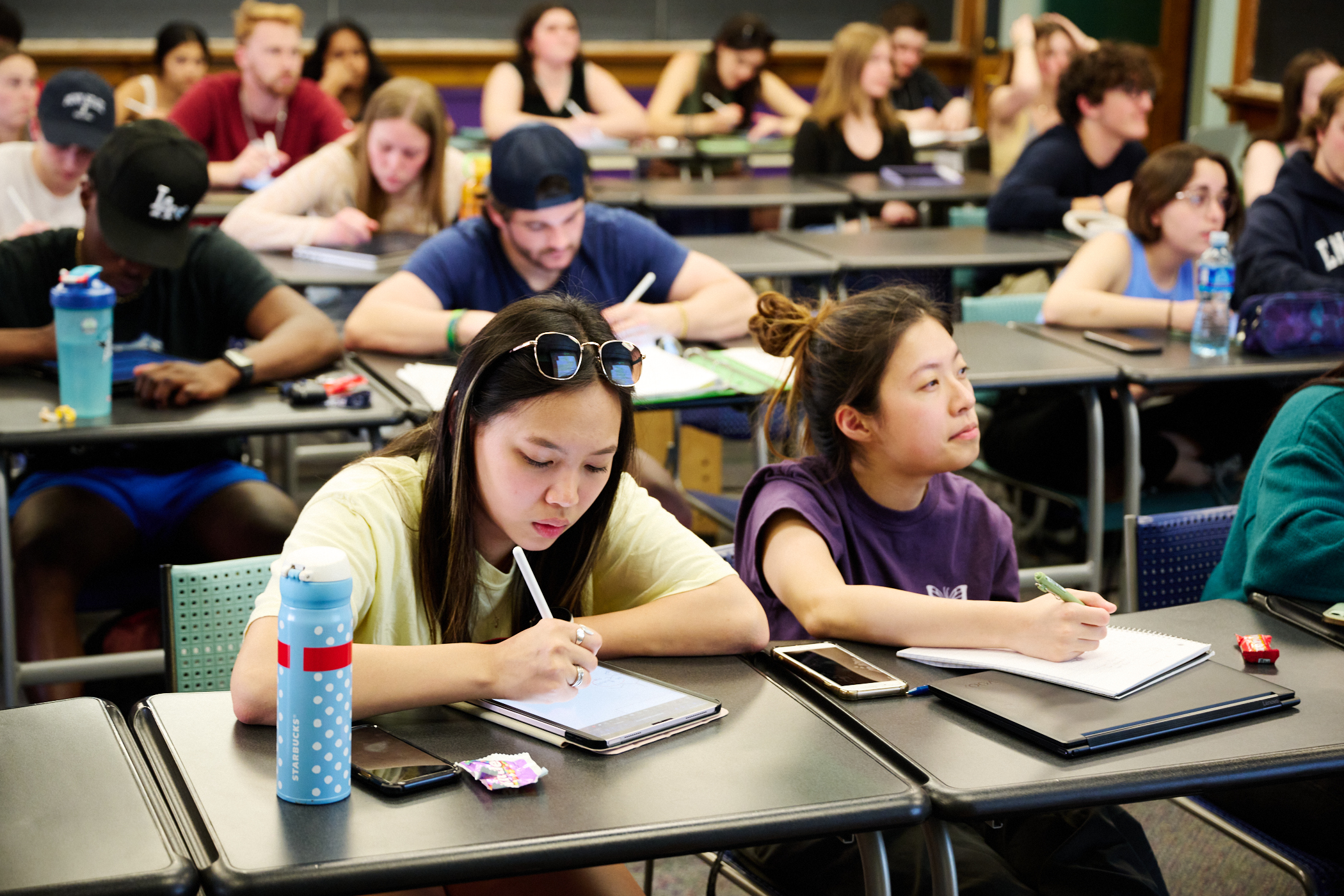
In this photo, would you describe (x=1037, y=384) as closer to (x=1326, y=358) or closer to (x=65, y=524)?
(x=1326, y=358)

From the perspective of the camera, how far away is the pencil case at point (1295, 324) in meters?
2.98

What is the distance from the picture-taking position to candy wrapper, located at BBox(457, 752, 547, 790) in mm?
1186

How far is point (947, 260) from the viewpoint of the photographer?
390 cm

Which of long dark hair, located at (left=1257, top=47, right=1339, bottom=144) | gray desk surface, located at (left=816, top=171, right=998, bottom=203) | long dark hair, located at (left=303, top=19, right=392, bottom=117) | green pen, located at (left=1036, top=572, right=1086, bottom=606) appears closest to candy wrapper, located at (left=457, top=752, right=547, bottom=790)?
green pen, located at (left=1036, top=572, right=1086, bottom=606)

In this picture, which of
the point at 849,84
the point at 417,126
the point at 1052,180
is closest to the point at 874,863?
the point at 417,126

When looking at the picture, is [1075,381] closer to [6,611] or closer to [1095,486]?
[1095,486]

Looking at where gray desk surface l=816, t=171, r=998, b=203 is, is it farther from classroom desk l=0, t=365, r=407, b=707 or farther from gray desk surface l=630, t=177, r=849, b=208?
classroom desk l=0, t=365, r=407, b=707

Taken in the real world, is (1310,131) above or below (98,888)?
above

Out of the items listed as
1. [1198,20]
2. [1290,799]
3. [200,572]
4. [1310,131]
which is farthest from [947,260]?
[1198,20]

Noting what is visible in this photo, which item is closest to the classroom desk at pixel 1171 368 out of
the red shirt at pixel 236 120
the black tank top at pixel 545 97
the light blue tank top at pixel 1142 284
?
the light blue tank top at pixel 1142 284

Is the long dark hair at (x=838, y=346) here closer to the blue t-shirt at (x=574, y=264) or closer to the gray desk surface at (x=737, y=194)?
the blue t-shirt at (x=574, y=264)

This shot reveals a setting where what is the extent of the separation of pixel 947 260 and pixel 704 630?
8.50 feet

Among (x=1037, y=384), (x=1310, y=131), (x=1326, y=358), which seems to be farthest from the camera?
(x=1310, y=131)

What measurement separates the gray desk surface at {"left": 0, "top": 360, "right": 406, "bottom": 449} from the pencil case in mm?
1858
